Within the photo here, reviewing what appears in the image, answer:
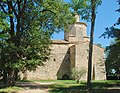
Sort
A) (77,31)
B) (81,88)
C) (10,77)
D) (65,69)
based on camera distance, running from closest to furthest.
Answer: (81,88)
(10,77)
(65,69)
(77,31)

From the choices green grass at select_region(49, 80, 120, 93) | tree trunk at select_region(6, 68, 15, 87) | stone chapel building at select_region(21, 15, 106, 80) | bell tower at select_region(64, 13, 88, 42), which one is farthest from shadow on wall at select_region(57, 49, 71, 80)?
tree trunk at select_region(6, 68, 15, 87)

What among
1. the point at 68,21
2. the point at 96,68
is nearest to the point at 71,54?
the point at 96,68

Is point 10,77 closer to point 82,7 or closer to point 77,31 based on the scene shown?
point 82,7

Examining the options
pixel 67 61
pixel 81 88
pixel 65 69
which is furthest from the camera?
pixel 67 61

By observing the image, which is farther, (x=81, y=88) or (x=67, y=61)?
(x=67, y=61)

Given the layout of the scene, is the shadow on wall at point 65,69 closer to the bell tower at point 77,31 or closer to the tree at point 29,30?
the bell tower at point 77,31

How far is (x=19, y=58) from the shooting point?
2580cm

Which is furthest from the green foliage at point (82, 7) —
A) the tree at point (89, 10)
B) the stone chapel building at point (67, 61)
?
the stone chapel building at point (67, 61)

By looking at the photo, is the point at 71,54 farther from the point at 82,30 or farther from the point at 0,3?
the point at 0,3

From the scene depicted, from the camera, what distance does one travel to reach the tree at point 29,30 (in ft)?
83.5

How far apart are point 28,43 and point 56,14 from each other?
4011 mm

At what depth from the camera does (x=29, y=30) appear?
2656 cm

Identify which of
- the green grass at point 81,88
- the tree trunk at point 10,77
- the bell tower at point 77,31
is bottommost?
the green grass at point 81,88

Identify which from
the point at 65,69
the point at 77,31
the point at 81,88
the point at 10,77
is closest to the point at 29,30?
the point at 10,77
